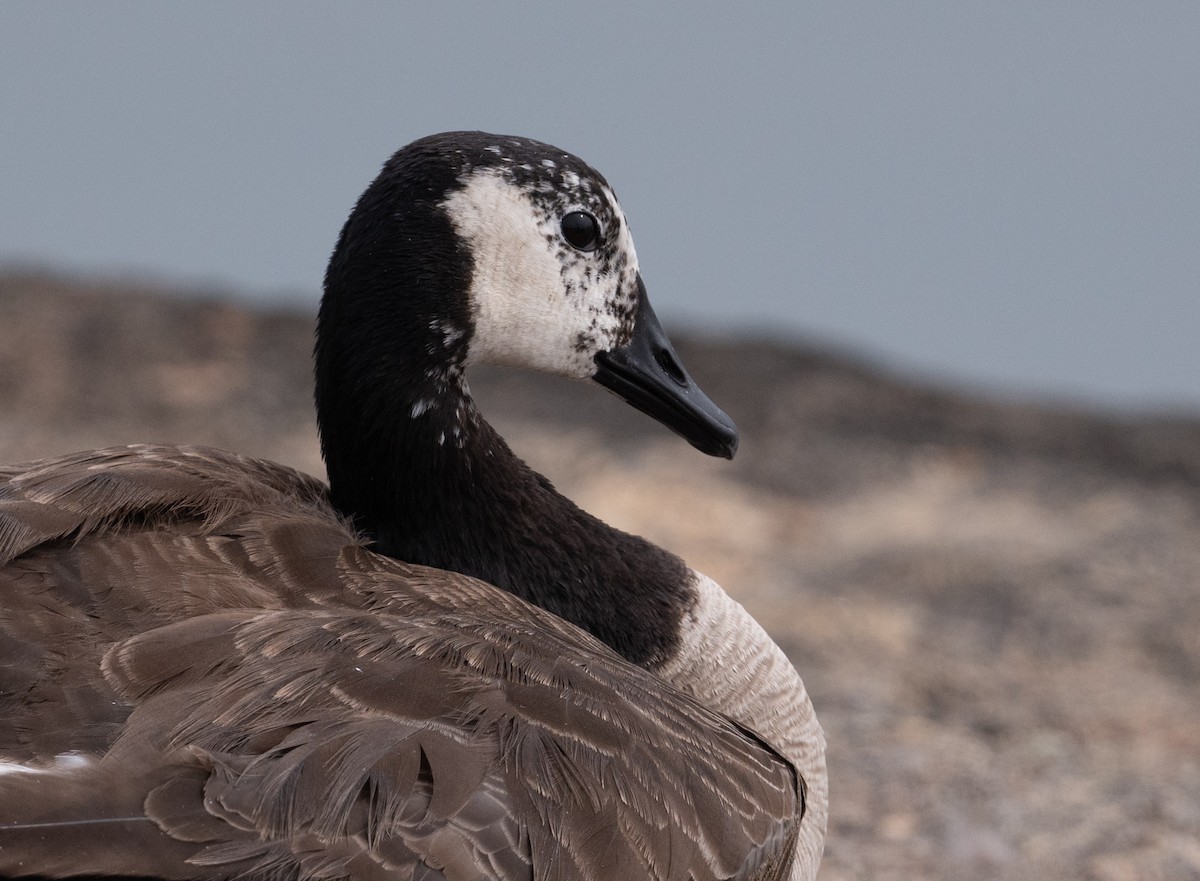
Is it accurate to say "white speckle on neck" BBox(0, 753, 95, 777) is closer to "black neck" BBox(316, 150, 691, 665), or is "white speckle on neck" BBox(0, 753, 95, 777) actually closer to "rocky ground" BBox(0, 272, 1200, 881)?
"black neck" BBox(316, 150, 691, 665)

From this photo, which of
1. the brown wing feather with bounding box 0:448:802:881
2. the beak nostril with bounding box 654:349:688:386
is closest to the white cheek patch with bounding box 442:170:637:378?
the beak nostril with bounding box 654:349:688:386

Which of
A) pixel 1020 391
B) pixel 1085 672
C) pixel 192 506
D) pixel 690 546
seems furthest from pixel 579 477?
pixel 192 506

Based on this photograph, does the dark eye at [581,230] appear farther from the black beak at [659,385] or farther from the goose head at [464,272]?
the black beak at [659,385]

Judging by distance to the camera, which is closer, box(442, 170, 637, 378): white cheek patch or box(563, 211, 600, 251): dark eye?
box(442, 170, 637, 378): white cheek patch

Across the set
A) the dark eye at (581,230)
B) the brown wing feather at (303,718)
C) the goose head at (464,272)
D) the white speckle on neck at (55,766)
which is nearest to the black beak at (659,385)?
the goose head at (464,272)

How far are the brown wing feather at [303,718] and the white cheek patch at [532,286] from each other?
562 millimetres

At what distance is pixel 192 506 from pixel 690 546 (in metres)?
5.17

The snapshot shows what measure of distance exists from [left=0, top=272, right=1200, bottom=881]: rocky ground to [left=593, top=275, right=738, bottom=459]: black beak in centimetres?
161

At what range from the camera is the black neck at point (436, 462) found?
2998 millimetres

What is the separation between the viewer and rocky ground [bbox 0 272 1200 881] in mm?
4812

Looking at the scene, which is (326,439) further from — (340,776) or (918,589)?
(918,589)

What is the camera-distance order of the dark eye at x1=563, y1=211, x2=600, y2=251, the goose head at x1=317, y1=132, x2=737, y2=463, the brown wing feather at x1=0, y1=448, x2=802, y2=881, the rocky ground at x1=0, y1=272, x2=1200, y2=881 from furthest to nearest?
the rocky ground at x1=0, y1=272, x2=1200, y2=881, the dark eye at x1=563, y1=211, x2=600, y2=251, the goose head at x1=317, y1=132, x2=737, y2=463, the brown wing feather at x1=0, y1=448, x2=802, y2=881

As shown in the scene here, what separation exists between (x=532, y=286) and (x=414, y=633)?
2.90 ft

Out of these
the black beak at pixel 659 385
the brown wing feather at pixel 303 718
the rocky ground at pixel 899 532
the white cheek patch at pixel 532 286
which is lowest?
the rocky ground at pixel 899 532
